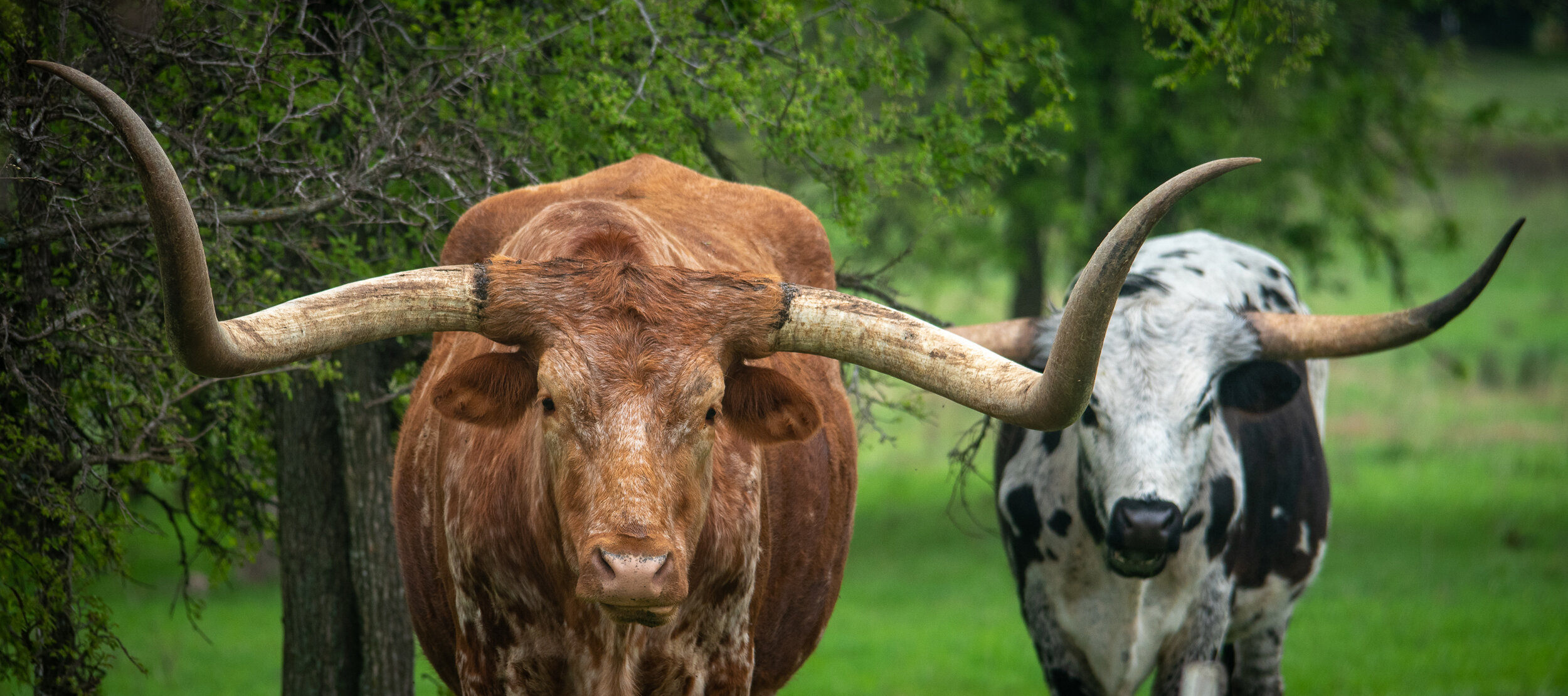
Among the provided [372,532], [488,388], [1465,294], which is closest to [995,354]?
Answer: [488,388]

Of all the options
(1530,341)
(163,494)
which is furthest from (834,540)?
(1530,341)

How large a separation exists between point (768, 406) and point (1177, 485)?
1902 millimetres

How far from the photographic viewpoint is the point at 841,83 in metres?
5.43

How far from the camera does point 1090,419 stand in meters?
4.61

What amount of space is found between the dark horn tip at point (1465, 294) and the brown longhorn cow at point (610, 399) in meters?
1.71

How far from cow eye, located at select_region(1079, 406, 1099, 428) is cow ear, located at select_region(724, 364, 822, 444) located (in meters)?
1.73

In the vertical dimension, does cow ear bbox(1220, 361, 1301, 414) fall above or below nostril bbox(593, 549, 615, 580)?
below

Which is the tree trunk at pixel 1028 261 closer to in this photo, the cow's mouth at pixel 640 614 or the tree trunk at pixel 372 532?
the tree trunk at pixel 372 532

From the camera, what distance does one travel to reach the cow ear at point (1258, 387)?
475 centimetres

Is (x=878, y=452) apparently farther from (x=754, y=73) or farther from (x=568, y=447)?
(x=568, y=447)

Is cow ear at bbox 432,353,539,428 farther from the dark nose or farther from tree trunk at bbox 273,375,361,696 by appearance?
tree trunk at bbox 273,375,361,696

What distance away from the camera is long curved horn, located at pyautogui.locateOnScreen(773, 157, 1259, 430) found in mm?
2619

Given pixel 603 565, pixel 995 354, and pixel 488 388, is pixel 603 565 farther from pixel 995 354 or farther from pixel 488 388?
pixel 995 354

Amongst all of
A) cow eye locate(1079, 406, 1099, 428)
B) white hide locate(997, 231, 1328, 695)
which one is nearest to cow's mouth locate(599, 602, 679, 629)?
white hide locate(997, 231, 1328, 695)
